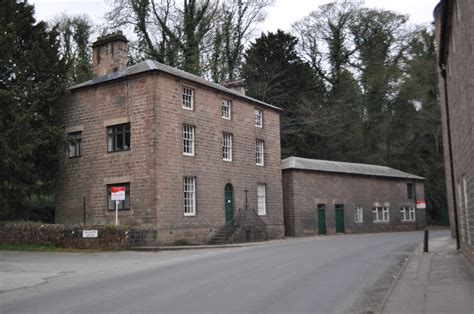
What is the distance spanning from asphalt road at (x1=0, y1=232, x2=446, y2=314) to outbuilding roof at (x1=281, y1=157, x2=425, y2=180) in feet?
60.2

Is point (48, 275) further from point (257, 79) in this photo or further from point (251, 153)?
point (257, 79)

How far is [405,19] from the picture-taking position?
54.8 metres

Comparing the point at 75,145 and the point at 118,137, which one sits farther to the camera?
the point at 75,145

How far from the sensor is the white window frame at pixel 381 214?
43.0 metres

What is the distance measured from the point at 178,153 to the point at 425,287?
56.0 ft

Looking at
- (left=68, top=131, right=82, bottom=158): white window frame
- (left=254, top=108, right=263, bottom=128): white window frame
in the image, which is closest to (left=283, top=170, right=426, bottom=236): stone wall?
(left=254, top=108, right=263, bottom=128): white window frame

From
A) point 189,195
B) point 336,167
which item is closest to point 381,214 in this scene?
point 336,167

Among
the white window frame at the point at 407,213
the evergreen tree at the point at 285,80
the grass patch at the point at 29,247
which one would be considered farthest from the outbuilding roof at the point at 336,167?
the grass patch at the point at 29,247

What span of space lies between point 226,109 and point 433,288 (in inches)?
830

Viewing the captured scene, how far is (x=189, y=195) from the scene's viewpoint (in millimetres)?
26844

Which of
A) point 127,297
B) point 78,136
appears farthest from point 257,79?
point 127,297

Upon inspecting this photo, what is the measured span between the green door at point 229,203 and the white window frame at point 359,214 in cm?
1469

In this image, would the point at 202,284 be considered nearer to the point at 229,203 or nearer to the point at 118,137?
the point at 118,137

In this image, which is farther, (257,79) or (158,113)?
(257,79)
